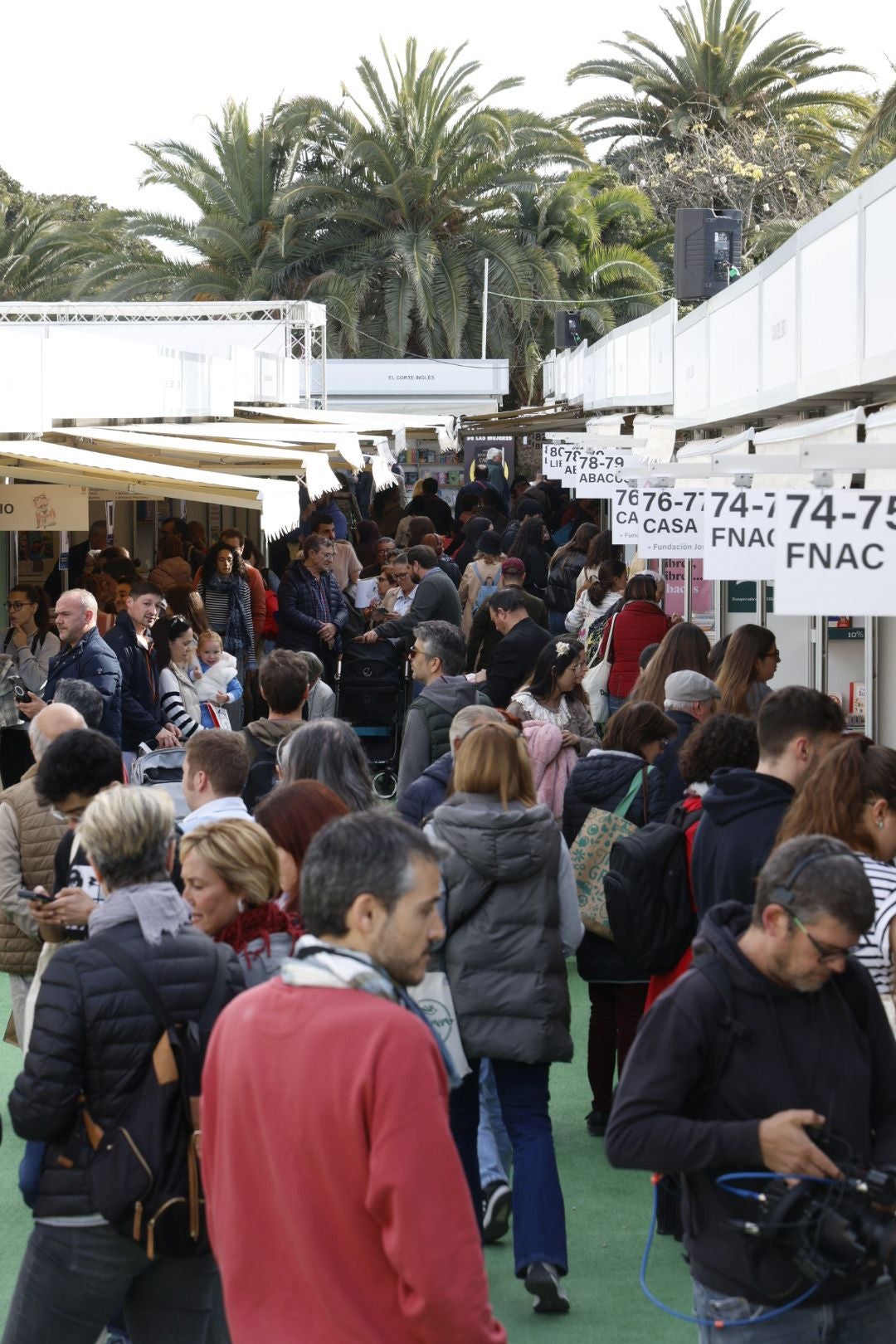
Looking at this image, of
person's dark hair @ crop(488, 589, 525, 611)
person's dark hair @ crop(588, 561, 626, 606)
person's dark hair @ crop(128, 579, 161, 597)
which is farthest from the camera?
person's dark hair @ crop(588, 561, 626, 606)

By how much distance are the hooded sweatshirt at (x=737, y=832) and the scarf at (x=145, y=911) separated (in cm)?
176

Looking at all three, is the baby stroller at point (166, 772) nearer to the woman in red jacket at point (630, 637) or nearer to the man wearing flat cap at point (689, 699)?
the man wearing flat cap at point (689, 699)

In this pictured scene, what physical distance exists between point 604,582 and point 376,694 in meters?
1.93

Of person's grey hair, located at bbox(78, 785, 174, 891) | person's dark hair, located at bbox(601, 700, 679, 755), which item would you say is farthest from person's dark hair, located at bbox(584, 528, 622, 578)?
person's grey hair, located at bbox(78, 785, 174, 891)

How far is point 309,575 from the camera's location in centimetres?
1316

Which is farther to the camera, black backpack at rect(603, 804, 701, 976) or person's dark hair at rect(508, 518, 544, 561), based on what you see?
person's dark hair at rect(508, 518, 544, 561)

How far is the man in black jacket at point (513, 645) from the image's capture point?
10.3 m

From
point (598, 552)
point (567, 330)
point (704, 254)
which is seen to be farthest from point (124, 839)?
point (567, 330)

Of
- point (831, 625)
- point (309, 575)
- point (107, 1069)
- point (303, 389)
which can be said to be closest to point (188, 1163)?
point (107, 1069)

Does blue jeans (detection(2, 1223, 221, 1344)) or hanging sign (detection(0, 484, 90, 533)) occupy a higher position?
hanging sign (detection(0, 484, 90, 533))

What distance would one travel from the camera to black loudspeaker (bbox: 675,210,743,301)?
1559 cm

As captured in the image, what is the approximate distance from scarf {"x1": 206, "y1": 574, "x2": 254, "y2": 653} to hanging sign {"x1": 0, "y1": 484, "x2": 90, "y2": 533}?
1.36 m

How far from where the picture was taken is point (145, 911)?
3631 mm

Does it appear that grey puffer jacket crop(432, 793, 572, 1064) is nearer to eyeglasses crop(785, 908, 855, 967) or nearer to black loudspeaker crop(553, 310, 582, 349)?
eyeglasses crop(785, 908, 855, 967)
